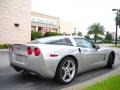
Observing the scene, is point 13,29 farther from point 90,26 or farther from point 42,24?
point 90,26

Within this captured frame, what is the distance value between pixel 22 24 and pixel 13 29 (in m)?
1.69

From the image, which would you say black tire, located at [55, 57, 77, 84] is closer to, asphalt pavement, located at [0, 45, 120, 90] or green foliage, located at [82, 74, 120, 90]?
asphalt pavement, located at [0, 45, 120, 90]

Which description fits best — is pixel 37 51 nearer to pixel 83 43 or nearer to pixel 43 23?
pixel 83 43

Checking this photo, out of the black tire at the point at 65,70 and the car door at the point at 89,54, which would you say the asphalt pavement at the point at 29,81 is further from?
the car door at the point at 89,54

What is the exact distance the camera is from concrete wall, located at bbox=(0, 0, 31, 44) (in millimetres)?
26125

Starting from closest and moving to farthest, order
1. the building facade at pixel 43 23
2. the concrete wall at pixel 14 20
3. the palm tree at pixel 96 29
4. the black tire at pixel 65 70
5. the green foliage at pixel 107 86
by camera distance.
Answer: the green foliage at pixel 107 86 → the black tire at pixel 65 70 → the concrete wall at pixel 14 20 → the building facade at pixel 43 23 → the palm tree at pixel 96 29

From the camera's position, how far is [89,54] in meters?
6.70

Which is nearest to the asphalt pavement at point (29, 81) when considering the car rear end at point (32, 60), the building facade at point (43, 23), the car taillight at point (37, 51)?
the car rear end at point (32, 60)

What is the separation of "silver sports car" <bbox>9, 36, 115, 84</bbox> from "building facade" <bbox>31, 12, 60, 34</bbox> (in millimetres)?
45316

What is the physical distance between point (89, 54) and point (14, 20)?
72.0 feet

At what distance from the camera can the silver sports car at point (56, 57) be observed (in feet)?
17.5

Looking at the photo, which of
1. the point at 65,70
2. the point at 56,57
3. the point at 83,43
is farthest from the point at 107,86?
the point at 83,43

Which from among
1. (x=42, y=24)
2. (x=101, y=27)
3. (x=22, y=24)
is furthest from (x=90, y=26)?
(x=22, y=24)

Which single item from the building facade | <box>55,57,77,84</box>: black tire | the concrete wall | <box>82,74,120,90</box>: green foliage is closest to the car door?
<box>55,57,77,84</box>: black tire
